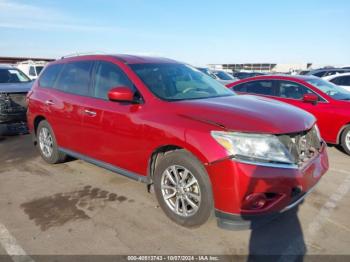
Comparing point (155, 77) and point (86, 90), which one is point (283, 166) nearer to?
point (155, 77)

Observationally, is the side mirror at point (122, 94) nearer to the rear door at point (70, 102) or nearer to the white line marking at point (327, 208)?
the rear door at point (70, 102)

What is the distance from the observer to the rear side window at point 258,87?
7.27 m

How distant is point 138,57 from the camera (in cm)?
442

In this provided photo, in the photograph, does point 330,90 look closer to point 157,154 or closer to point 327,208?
point 327,208

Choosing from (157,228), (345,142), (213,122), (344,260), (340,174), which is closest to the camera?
(344,260)

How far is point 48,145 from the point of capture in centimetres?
545

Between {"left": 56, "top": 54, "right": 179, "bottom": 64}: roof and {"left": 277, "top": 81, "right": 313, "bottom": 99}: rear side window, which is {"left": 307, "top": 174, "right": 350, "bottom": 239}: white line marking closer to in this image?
{"left": 277, "top": 81, "right": 313, "bottom": 99}: rear side window

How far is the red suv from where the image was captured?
9.41 ft

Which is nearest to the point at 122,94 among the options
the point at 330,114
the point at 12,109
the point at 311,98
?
the point at 311,98

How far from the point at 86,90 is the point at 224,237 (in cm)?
271

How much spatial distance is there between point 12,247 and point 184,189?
1732mm

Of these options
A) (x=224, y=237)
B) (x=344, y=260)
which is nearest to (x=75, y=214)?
(x=224, y=237)

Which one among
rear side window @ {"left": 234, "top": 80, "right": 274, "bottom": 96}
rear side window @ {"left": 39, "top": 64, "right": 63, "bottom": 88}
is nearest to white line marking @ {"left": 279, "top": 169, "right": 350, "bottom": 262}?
rear side window @ {"left": 234, "top": 80, "right": 274, "bottom": 96}

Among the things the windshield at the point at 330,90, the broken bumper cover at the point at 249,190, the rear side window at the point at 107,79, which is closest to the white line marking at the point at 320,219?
the broken bumper cover at the point at 249,190
